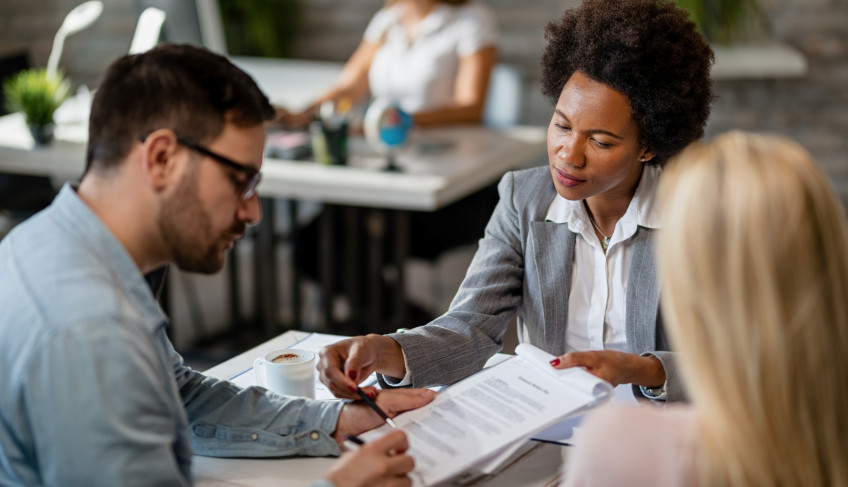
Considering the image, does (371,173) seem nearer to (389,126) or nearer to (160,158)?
(389,126)

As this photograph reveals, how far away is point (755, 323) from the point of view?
0.81 metres

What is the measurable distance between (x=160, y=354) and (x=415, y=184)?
160 centimetres

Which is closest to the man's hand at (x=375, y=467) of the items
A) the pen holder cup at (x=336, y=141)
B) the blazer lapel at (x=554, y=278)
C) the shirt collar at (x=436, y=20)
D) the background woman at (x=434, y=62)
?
the blazer lapel at (x=554, y=278)

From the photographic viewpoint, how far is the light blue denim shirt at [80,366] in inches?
35.6

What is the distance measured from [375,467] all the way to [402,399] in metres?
0.22

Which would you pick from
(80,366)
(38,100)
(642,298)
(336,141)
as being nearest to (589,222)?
(642,298)

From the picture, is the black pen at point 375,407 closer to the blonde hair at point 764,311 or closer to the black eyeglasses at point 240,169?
the black eyeglasses at point 240,169

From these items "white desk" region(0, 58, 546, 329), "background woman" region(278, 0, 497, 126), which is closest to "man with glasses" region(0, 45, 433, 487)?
"white desk" region(0, 58, 546, 329)

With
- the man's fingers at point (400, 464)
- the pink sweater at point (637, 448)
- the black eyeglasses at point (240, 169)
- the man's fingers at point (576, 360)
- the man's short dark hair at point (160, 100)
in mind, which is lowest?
the man's fingers at point (400, 464)

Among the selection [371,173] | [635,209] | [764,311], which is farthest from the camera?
[371,173]

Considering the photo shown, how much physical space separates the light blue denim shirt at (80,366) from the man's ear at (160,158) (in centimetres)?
8

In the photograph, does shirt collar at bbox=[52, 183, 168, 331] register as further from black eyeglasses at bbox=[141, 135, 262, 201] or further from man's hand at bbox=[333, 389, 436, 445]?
man's hand at bbox=[333, 389, 436, 445]

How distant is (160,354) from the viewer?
3.38 feet

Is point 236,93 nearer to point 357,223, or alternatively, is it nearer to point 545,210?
point 545,210
